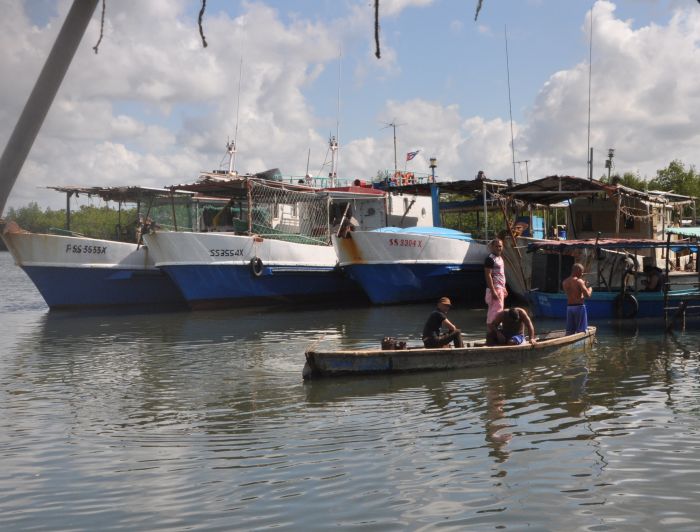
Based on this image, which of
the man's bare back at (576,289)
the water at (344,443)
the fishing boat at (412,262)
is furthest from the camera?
the fishing boat at (412,262)

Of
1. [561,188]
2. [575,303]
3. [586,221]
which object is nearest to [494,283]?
[575,303]

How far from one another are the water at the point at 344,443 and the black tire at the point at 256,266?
799 cm

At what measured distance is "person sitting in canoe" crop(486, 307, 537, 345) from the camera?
13648 millimetres

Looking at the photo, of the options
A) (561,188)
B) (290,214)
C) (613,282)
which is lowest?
(613,282)

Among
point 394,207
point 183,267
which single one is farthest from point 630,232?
point 183,267

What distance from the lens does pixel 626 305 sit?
63.4 feet

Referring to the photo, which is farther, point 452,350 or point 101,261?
point 101,261

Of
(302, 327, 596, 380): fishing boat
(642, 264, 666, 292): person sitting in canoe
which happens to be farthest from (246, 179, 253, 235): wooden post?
(302, 327, 596, 380): fishing boat

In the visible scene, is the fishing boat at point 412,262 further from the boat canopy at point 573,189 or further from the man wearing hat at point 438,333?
the man wearing hat at point 438,333

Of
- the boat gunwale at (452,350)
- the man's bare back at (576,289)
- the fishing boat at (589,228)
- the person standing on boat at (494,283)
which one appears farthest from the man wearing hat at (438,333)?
the fishing boat at (589,228)

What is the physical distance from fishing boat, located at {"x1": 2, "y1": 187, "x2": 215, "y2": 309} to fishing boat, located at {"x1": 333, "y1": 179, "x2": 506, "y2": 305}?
6.25 meters

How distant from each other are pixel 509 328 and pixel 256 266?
38.5 ft

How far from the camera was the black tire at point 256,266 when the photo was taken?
942 inches

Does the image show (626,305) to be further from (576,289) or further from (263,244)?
(263,244)
